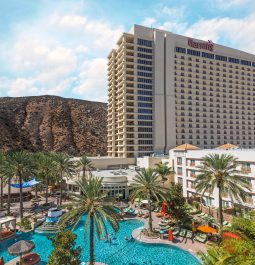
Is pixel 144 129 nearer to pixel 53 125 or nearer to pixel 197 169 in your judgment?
pixel 197 169

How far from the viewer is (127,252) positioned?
30938 mm

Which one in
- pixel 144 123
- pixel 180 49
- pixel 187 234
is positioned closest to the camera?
pixel 187 234

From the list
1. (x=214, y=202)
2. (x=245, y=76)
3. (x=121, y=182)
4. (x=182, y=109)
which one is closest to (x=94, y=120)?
(x=182, y=109)

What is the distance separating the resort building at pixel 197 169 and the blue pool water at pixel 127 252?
9431 millimetres

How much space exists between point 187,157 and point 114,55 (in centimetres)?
6032

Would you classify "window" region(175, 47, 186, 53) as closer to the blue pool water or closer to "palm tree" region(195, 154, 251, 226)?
"palm tree" region(195, 154, 251, 226)

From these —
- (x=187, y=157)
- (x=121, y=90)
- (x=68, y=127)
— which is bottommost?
(x=187, y=157)

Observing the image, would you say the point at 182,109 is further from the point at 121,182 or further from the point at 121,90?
the point at 121,182

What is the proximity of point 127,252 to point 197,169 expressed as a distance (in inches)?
933

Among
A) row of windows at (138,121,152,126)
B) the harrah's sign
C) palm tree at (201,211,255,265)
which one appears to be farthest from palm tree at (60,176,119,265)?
the harrah's sign

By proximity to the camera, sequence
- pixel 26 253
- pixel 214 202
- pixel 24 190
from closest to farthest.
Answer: pixel 26 253 < pixel 214 202 < pixel 24 190

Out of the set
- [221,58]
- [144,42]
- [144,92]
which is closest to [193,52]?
[221,58]

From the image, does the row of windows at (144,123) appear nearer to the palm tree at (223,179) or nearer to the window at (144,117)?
the window at (144,117)

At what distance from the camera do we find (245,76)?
351ft
